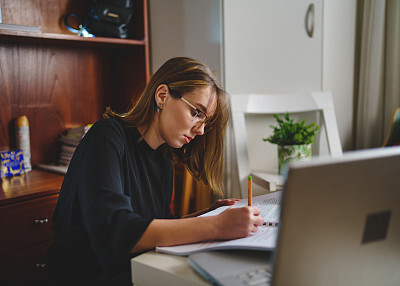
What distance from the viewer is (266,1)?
211 cm

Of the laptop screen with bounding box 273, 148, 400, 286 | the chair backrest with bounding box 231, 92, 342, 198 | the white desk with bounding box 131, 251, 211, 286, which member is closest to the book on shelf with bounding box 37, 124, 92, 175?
the chair backrest with bounding box 231, 92, 342, 198

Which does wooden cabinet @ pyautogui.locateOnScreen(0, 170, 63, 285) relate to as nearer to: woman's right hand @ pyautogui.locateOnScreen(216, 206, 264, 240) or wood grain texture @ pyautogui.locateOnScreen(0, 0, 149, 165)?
wood grain texture @ pyautogui.locateOnScreen(0, 0, 149, 165)

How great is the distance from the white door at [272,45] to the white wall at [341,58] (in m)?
0.32

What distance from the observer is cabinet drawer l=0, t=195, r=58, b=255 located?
4.74 ft

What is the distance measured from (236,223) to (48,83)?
155 cm

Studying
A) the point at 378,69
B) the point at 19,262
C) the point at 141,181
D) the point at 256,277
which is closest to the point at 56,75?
the point at 19,262

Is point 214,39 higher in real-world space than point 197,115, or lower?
higher

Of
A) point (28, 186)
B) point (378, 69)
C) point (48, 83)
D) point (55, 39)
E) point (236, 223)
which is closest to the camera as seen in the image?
point (236, 223)

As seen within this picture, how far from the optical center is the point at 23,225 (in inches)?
59.0

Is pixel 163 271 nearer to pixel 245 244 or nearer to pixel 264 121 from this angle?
pixel 245 244

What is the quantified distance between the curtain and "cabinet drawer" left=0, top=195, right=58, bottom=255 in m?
2.04

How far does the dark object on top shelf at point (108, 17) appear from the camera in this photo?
1.92m

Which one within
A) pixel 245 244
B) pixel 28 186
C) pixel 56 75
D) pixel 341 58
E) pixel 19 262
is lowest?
pixel 19 262

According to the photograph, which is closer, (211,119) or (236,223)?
(236,223)
